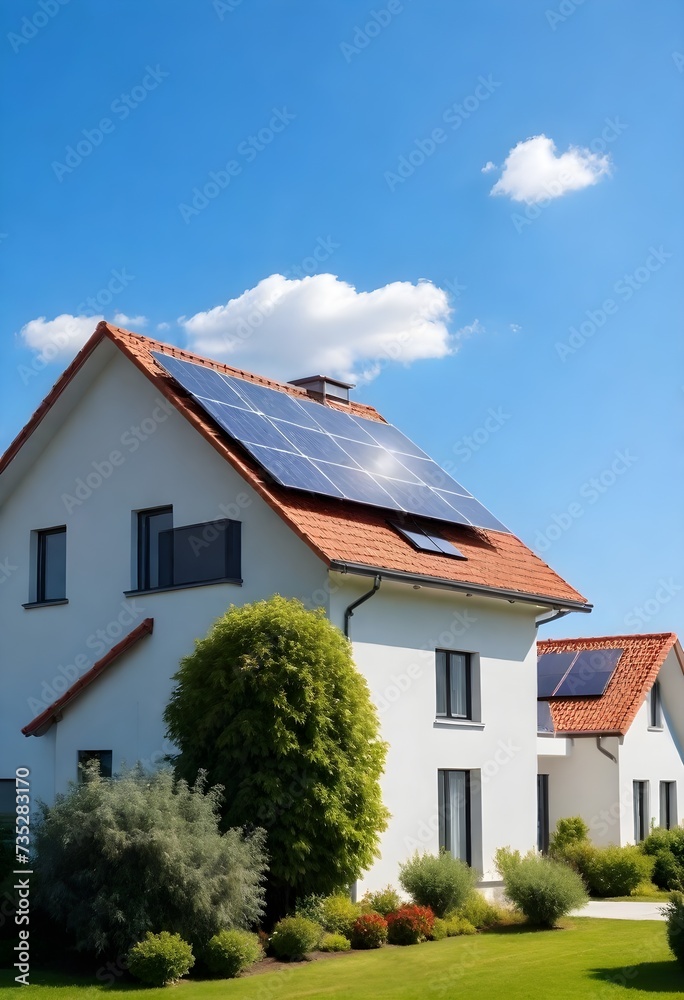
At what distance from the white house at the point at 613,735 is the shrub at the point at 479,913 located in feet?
29.0

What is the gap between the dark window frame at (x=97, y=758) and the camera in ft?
65.0

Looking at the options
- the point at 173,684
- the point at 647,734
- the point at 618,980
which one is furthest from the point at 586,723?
the point at 618,980

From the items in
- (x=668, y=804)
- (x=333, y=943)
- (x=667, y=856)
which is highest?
(x=333, y=943)

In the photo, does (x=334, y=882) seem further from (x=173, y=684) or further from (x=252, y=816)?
(x=173, y=684)

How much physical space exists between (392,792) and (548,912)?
298 cm

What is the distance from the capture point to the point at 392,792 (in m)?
18.9

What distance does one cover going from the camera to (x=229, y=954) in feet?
46.9

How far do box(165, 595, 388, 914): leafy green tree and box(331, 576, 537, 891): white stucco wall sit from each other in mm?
1482

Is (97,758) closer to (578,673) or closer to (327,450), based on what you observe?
(327,450)

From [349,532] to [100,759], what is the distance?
577 centimetres

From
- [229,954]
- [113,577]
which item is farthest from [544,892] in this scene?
[113,577]

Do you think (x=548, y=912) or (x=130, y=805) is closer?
(x=130, y=805)

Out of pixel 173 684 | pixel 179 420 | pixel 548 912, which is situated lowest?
pixel 548 912

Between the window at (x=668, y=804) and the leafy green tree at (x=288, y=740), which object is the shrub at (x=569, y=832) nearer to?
the window at (x=668, y=804)
